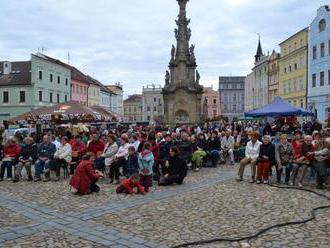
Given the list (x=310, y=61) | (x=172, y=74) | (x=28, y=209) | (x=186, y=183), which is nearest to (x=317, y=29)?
(x=310, y=61)

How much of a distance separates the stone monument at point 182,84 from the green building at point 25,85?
2445 centimetres

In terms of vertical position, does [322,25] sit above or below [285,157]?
above

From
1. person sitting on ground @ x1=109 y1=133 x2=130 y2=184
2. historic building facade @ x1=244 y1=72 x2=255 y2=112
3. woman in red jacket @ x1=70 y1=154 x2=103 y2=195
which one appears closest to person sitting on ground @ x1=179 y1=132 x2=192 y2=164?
person sitting on ground @ x1=109 y1=133 x2=130 y2=184

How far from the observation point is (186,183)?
488 inches

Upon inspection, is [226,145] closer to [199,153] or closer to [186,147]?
[199,153]

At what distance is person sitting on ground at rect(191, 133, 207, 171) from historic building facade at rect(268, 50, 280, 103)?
49993mm

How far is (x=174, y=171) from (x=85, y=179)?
279 centimetres

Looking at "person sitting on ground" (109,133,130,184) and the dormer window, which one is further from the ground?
the dormer window

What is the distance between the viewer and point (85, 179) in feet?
35.0

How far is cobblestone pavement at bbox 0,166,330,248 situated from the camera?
263 inches

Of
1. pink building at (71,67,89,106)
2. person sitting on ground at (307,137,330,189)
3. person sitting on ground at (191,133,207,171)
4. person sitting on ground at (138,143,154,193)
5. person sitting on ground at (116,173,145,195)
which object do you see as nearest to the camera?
person sitting on ground at (116,173,145,195)

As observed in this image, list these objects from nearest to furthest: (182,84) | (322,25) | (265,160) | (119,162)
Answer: (265,160), (119,162), (182,84), (322,25)

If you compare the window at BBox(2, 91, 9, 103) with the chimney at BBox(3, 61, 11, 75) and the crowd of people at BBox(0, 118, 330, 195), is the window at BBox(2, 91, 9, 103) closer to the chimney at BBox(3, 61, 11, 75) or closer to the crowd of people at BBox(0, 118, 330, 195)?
the chimney at BBox(3, 61, 11, 75)

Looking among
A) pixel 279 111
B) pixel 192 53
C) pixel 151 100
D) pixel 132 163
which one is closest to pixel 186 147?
pixel 132 163
